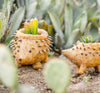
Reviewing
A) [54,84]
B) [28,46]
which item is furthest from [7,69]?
[28,46]

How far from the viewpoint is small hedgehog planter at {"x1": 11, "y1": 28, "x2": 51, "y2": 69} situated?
5.97 ft

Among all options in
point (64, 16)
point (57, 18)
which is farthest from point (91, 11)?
point (57, 18)

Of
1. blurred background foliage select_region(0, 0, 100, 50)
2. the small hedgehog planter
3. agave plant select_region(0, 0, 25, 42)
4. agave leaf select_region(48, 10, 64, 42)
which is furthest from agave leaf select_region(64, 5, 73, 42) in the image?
the small hedgehog planter

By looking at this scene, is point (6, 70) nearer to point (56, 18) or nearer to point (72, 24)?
point (56, 18)

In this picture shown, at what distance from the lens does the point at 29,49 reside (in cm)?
182

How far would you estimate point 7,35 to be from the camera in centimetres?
220

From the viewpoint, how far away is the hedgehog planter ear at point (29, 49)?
1.82 m

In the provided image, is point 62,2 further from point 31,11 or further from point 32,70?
point 32,70

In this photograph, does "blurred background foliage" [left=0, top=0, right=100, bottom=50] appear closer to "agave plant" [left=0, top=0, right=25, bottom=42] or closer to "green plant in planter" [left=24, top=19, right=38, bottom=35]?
"agave plant" [left=0, top=0, right=25, bottom=42]

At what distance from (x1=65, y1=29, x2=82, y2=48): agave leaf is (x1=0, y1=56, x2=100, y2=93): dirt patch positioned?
1.29 ft

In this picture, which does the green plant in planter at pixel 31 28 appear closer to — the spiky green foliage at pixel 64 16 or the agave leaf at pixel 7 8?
Result: the agave leaf at pixel 7 8

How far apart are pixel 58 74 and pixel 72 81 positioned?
2.62ft

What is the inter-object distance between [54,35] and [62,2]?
484 mm

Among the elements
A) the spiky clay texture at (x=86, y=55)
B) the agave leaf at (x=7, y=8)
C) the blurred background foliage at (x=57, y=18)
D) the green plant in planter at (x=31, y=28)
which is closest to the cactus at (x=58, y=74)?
the spiky clay texture at (x=86, y=55)
